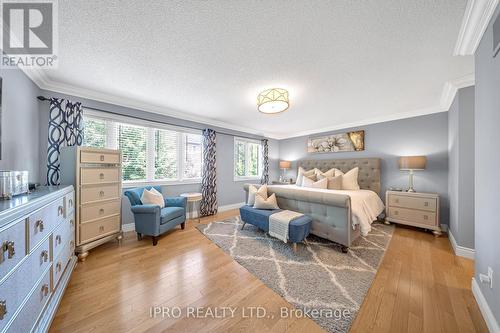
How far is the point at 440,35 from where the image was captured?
5.24 ft

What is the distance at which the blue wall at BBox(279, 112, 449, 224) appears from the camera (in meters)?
3.31

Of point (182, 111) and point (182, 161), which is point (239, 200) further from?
point (182, 111)

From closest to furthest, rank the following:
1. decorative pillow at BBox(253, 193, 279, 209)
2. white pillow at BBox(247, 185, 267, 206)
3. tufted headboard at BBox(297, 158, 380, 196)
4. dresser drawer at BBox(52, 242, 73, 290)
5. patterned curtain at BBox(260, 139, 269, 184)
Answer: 1. dresser drawer at BBox(52, 242, 73, 290)
2. decorative pillow at BBox(253, 193, 279, 209)
3. white pillow at BBox(247, 185, 267, 206)
4. tufted headboard at BBox(297, 158, 380, 196)
5. patterned curtain at BBox(260, 139, 269, 184)

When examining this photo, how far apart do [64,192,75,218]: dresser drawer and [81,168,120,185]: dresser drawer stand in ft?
0.82

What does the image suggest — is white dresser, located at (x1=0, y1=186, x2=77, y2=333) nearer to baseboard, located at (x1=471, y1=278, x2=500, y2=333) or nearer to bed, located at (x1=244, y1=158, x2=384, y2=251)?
bed, located at (x1=244, y1=158, x2=384, y2=251)

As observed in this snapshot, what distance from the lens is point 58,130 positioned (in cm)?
260

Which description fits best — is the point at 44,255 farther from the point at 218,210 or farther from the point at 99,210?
the point at 218,210

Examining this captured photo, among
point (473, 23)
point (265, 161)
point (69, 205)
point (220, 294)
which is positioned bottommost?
point (220, 294)

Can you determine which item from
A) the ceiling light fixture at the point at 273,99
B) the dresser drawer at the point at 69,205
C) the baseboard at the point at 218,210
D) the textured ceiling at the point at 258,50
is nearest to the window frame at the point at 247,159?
the baseboard at the point at 218,210

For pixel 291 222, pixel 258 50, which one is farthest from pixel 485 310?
pixel 258 50

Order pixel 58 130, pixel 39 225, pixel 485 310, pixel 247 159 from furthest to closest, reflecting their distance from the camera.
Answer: pixel 247 159
pixel 58 130
pixel 485 310
pixel 39 225

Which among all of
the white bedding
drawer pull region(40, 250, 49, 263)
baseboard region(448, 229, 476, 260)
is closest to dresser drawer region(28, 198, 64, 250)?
drawer pull region(40, 250, 49, 263)

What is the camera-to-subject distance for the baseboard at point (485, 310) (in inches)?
48.8

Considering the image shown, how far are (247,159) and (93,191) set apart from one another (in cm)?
387
